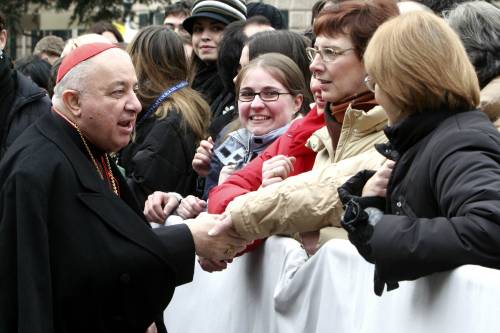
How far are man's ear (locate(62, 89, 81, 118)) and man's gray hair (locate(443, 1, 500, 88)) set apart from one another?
156 centimetres

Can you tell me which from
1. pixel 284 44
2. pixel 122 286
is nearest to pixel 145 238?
pixel 122 286

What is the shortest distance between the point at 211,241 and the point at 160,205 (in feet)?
4.28

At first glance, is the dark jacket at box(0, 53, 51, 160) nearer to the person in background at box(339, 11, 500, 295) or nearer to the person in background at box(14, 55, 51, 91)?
the person in background at box(339, 11, 500, 295)

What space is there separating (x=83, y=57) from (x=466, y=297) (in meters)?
Result: 2.11

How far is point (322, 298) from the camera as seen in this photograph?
4043 mm

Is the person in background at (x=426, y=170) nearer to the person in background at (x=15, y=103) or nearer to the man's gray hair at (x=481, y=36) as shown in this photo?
the man's gray hair at (x=481, y=36)

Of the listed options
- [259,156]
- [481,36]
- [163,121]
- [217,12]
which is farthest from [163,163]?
[481,36]

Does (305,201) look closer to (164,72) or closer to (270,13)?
(164,72)

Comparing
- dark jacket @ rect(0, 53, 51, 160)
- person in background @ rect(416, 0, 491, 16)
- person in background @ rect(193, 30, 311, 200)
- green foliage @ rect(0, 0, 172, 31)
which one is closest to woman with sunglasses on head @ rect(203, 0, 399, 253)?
person in background @ rect(416, 0, 491, 16)

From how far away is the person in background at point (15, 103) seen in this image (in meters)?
6.16

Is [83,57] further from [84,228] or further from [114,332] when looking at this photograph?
[114,332]

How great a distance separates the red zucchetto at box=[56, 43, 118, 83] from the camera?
448 centimetres

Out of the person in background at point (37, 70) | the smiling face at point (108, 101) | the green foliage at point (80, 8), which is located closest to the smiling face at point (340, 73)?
the smiling face at point (108, 101)

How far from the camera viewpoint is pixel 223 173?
563cm
